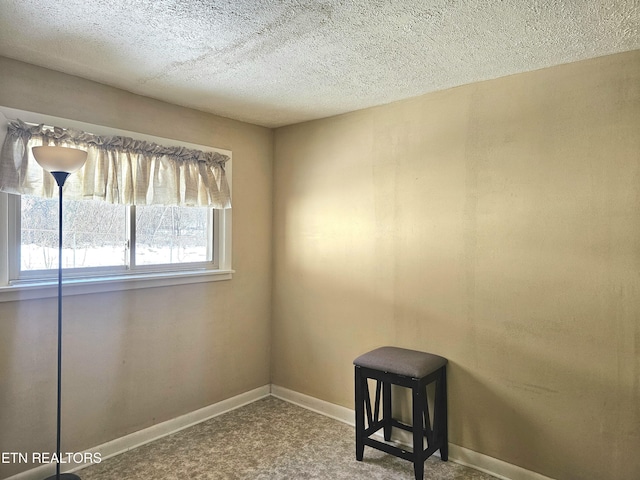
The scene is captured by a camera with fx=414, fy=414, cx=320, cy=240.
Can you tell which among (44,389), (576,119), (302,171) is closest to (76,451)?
(44,389)

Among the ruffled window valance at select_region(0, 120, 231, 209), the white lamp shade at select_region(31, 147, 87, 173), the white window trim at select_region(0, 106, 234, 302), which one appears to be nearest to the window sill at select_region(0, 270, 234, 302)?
the white window trim at select_region(0, 106, 234, 302)

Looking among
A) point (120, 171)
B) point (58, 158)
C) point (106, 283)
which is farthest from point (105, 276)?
point (58, 158)

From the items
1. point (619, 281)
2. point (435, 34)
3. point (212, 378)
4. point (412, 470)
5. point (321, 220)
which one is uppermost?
point (435, 34)

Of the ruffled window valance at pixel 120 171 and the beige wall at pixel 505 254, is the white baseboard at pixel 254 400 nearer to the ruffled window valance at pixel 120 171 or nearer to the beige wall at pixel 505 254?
the beige wall at pixel 505 254

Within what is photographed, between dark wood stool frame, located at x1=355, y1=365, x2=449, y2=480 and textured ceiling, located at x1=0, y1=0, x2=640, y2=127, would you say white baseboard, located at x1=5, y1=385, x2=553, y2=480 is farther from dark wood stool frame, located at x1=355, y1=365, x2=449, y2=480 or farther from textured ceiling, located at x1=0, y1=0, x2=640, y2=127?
textured ceiling, located at x1=0, y1=0, x2=640, y2=127

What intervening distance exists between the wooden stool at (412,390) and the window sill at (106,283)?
136 cm

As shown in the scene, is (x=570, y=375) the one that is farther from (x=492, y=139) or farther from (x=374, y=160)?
(x=374, y=160)

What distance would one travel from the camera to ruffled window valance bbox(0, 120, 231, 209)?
2291 mm

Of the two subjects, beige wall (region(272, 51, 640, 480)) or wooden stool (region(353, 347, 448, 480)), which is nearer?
beige wall (region(272, 51, 640, 480))

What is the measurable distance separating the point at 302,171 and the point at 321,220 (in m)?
0.47

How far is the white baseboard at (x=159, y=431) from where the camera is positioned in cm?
240

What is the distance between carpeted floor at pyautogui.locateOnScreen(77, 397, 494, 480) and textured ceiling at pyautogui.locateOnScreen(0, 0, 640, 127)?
7.85 feet

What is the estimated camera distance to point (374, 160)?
3.09m

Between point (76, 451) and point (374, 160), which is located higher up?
point (374, 160)
